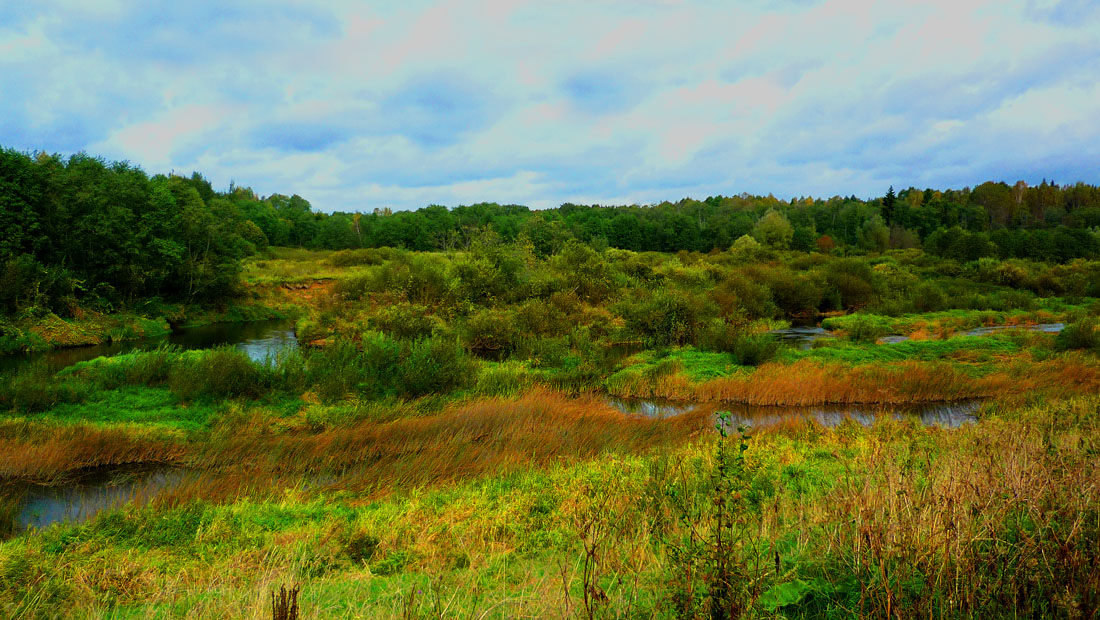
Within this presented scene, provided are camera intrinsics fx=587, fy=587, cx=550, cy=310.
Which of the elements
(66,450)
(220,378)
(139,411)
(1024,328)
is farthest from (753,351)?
(1024,328)

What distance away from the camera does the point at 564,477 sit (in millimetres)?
9883

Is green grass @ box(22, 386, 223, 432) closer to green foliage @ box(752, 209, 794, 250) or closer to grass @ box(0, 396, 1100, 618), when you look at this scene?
grass @ box(0, 396, 1100, 618)

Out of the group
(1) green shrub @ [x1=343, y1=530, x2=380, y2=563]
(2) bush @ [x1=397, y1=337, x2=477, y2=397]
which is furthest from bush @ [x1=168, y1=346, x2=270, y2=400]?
(1) green shrub @ [x1=343, y1=530, x2=380, y2=563]

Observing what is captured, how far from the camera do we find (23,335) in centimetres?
2619

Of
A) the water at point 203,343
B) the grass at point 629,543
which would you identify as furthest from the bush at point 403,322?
the grass at point 629,543

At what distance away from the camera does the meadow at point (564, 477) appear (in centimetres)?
415

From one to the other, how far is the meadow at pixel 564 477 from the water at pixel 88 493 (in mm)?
219

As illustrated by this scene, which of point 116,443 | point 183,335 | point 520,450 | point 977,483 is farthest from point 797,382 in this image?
point 183,335

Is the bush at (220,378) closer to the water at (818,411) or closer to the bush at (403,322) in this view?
the bush at (403,322)

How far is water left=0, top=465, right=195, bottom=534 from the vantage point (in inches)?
357

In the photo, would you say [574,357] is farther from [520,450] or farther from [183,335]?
Answer: [183,335]

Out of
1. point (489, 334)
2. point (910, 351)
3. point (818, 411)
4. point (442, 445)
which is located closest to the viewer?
point (442, 445)

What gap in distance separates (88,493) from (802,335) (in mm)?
29712

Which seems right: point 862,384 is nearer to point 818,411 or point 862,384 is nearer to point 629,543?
point 818,411
